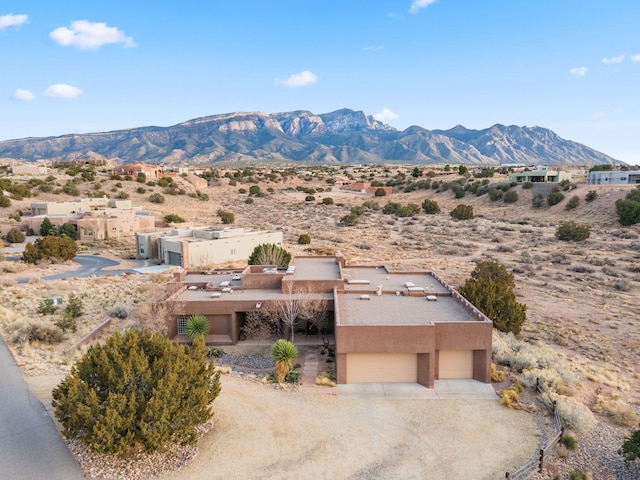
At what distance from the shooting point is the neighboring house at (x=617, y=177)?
276 ft

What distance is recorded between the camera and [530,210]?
79688 mm

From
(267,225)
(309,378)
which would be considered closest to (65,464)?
(309,378)

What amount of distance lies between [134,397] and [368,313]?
39.8 ft

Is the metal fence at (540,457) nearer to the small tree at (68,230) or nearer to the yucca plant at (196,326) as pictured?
the yucca plant at (196,326)

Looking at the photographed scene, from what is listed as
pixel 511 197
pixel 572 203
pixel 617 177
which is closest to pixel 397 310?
pixel 572 203

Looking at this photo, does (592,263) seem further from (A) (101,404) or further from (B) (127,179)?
(B) (127,179)

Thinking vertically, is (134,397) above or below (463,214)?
below

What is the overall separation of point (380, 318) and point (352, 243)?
3593 cm

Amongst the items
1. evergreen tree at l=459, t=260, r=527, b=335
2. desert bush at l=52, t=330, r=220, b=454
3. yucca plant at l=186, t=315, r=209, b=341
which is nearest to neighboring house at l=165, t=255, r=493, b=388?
yucca plant at l=186, t=315, r=209, b=341

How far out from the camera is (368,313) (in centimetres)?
2203

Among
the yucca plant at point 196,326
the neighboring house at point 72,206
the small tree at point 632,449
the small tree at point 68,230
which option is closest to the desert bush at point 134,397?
the yucca plant at point 196,326

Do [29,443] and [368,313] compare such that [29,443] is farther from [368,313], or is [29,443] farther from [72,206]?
[72,206]

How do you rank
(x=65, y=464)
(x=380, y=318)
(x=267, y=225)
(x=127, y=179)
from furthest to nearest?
(x=127, y=179) < (x=267, y=225) < (x=380, y=318) < (x=65, y=464)

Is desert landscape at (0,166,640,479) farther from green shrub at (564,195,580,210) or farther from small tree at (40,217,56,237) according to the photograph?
small tree at (40,217,56,237)
